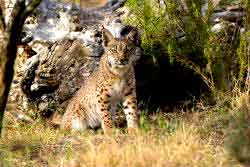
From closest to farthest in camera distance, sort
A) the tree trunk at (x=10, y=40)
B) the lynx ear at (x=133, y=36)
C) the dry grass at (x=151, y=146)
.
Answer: the dry grass at (x=151, y=146) < the tree trunk at (x=10, y=40) < the lynx ear at (x=133, y=36)

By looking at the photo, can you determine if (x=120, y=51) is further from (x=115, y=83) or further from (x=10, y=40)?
(x=10, y=40)

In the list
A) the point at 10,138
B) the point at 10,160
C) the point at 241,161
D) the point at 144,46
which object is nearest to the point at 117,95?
the point at 144,46

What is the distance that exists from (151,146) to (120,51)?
261 centimetres

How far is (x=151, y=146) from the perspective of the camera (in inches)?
228

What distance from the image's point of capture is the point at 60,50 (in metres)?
9.72

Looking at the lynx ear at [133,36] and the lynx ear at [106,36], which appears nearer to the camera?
Answer: the lynx ear at [133,36]

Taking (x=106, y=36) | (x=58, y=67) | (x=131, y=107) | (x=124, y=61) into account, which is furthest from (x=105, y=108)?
(x=58, y=67)

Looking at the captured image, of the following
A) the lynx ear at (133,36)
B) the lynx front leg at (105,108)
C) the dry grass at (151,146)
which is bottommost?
the dry grass at (151,146)

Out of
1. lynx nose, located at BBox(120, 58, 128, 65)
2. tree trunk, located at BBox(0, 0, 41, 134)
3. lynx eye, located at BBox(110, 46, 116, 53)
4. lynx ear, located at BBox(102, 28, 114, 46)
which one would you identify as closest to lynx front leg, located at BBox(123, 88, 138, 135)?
lynx nose, located at BBox(120, 58, 128, 65)

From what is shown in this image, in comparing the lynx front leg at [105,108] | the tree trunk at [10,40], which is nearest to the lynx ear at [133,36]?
the lynx front leg at [105,108]

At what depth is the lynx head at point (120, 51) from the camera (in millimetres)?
8188

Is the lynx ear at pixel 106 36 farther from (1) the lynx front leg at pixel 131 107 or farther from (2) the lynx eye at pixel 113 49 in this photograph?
(1) the lynx front leg at pixel 131 107

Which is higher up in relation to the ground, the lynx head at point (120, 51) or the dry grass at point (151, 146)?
the lynx head at point (120, 51)

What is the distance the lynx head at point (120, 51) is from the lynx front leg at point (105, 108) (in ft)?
1.20
